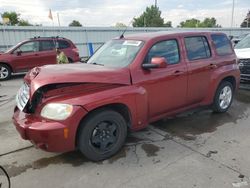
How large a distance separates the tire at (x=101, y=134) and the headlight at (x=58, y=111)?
11.8 inches

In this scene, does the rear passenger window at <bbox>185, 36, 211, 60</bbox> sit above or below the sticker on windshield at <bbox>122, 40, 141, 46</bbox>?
below

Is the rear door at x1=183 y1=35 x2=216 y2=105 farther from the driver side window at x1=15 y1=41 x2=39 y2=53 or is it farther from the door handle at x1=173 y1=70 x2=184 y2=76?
the driver side window at x1=15 y1=41 x2=39 y2=53

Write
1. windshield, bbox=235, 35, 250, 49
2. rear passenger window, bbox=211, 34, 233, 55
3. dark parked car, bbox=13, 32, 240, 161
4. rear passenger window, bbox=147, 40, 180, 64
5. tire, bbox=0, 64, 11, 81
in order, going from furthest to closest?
tire, bbox=0, 64, 11, 81, windshield, bbox=235, 35, 250, 49, rear passenger window, bbox=211, 34, 233, 55, rear passenger window, bbox=147, 40, 180, 64, dark parked car, bbox=13, 32, 240, 161

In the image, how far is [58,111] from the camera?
3357mm

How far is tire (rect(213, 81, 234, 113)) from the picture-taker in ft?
18.2

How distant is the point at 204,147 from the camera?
4133 millimetres

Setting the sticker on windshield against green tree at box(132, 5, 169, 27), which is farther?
green tree at box(132, 5, 169, 27)

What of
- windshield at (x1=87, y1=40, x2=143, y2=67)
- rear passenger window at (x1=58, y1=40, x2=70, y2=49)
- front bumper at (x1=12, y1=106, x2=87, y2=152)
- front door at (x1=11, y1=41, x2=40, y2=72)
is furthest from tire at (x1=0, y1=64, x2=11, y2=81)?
front bumper at (x1=12, y1=106, x2=87, y2=152)

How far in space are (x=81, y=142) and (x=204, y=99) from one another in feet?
9.20

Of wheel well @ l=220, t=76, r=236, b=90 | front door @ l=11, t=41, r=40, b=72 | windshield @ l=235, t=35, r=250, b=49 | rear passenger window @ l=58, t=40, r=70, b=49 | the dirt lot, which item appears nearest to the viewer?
the dirt lot

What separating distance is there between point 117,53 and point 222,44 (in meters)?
2.45

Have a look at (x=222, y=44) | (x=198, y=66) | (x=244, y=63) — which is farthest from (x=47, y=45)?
(x=198, y=66)

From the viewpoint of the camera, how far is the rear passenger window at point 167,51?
4.33 m

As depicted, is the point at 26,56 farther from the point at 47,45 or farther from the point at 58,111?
the point at 58,111
